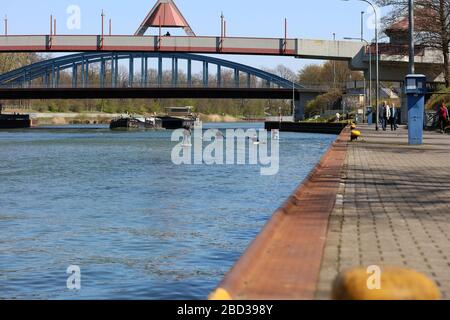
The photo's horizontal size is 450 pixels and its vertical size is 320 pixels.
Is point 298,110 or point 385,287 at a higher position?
point 298,110

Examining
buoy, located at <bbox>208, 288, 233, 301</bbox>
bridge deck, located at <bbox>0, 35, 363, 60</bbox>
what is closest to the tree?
bridge deck, located at <bbox>0, 35, 363, 60</bbox>

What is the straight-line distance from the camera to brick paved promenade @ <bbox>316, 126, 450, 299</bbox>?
8336 millimetres

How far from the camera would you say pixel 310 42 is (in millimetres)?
87750

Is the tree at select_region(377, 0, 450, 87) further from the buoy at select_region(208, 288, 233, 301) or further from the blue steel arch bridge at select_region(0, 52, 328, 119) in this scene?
the buoy at select_region(208, 288, 233, 301)

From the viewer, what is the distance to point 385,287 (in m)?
5.62

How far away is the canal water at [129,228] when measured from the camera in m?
11.4

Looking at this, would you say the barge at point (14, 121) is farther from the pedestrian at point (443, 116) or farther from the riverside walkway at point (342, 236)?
the riverside walkway at point (342, 236)

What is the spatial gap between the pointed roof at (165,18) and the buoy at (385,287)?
10242 cm

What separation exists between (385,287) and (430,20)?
2564 inches

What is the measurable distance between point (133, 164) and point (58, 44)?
161 ft

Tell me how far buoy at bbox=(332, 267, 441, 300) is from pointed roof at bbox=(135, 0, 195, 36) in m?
102

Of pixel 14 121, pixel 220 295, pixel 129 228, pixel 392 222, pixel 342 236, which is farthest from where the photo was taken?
pixel 14 121

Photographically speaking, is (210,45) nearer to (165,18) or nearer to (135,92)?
(165,18)

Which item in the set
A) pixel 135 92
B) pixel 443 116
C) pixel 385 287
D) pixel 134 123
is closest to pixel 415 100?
pixel 443 116
